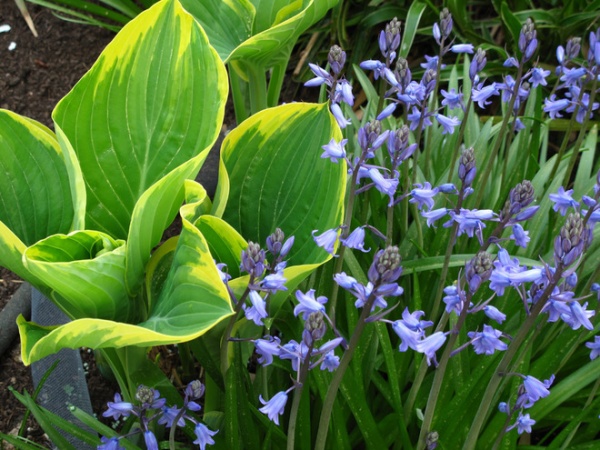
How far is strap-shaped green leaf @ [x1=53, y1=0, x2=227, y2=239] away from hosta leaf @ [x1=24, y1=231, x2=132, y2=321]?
178mm

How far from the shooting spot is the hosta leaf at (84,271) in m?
1.24

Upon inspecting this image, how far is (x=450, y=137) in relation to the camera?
7.66 feet

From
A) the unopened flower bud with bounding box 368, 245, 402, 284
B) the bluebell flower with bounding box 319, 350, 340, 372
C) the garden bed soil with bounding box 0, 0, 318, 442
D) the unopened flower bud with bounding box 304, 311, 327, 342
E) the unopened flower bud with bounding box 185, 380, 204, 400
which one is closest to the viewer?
the unopened flower bud with bounding box 368, 245, 402, 284

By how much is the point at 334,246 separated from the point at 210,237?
31 cm

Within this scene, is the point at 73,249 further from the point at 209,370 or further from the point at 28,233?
the point at 209,370

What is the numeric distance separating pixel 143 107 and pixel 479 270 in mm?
912

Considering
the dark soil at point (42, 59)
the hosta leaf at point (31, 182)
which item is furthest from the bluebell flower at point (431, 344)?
the dark soil at point (42, 59)

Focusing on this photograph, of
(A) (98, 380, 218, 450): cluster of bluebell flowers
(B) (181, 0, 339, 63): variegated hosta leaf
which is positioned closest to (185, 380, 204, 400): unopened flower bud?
(A) (98, 380, 218, 450): cluster of bluebell flowers

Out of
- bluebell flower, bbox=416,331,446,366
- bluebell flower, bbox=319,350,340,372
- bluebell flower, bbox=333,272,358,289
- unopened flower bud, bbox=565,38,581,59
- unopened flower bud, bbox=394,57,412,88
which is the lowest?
bluebell flower, bbox=319,350,340,372

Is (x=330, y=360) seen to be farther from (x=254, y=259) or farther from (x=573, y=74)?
(x=573, y=74)

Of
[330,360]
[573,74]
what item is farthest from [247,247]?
[573,74]

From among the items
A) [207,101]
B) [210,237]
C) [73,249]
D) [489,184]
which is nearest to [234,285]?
[210,237]

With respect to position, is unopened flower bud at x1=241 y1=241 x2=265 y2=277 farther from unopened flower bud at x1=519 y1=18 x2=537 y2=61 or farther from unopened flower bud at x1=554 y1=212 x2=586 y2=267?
unopened flower bud at x1=519 y1=18 x2=537 y2=61

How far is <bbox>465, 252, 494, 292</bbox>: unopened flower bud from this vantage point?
96cm
